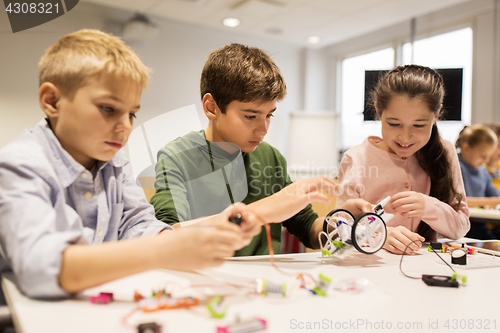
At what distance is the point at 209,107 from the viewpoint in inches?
40.9

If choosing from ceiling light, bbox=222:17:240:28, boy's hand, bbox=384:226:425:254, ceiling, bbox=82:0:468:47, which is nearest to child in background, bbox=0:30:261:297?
boy's hand, bbox=384:226:425:254

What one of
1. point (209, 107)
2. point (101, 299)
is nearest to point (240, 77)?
point (209, 107)

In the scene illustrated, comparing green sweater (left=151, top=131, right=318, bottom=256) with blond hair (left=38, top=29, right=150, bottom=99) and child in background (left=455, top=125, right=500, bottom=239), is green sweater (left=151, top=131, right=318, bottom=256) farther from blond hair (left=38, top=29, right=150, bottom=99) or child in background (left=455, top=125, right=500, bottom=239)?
child in background (left=455, top=125, right=500, bottom=239)

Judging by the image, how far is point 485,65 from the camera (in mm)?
3477

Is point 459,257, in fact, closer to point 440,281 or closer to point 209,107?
point 440,281

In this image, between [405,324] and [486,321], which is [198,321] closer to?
[405,324]

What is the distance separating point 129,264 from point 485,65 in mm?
4045

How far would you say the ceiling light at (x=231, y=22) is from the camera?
144 inches

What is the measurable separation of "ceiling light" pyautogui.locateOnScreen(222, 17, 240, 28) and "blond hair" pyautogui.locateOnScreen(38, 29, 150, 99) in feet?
10.6

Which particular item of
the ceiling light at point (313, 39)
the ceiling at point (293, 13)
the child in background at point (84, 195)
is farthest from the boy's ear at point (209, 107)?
the ceiling light at point (313, 39)

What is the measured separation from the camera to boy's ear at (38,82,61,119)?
61 centimetres

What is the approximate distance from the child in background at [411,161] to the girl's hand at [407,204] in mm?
39

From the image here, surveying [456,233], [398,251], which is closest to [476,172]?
[456,233]

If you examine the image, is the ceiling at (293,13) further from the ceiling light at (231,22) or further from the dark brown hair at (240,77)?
the dark brown hair at (240,77)
